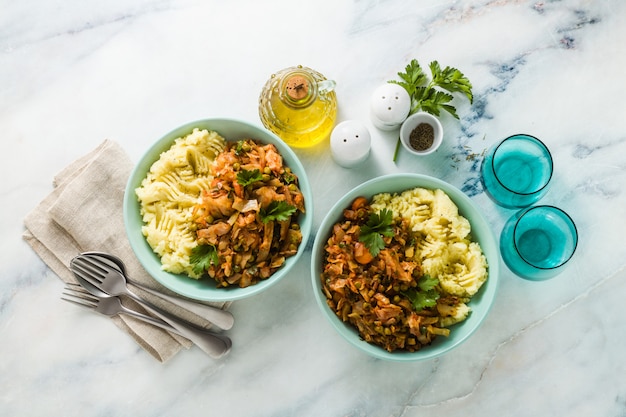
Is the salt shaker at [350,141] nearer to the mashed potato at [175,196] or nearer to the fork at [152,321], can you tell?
the mashed potato at [175,196]

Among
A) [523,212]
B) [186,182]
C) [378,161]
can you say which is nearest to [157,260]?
[186,182]

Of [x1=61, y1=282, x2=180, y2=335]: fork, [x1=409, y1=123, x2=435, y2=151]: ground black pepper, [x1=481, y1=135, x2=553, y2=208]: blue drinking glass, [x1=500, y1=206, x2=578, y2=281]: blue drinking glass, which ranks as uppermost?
[x1=409, y1=123, x2=435, y2=151]: ground black pepper

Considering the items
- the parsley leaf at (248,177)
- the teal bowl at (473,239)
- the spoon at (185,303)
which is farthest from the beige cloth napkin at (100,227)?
the parsley leaf at (248,177)

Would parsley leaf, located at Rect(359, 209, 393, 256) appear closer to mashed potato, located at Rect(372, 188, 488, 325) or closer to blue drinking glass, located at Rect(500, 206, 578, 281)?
mashed potato, located at Rect(372, 188, 488, 325)

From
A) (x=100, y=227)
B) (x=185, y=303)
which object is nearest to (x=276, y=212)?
(x=185, y=303)

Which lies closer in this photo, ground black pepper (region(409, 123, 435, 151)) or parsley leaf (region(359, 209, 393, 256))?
parsley leaf (region(359, 209, 393, 256))

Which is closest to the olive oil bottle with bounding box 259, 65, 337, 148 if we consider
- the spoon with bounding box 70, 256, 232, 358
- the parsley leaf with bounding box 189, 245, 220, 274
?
the parsley leaf with bounding box 189, 245, 220, 274

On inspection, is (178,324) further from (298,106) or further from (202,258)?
(298,106)
